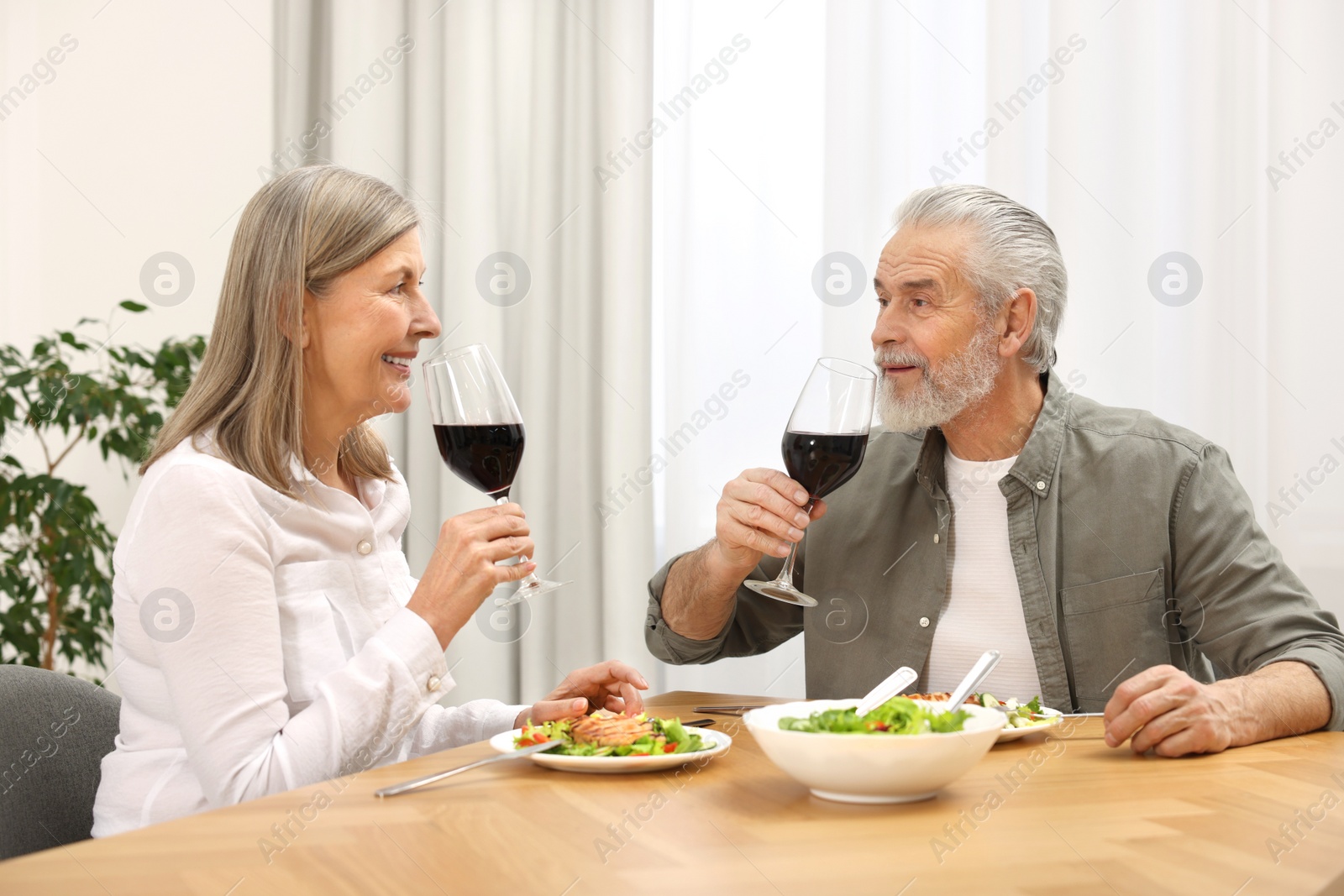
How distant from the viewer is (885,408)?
202cm

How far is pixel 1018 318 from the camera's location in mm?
2049

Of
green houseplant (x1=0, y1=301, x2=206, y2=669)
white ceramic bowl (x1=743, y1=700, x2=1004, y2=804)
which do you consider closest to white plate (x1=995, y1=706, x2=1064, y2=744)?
white ceramic bowl (x1=743, y1=700, x2=1004, y2=804)

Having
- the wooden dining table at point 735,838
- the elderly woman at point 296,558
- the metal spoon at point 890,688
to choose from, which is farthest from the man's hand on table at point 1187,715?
the elderly woman at point 296,558

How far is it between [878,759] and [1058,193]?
7.17 feet

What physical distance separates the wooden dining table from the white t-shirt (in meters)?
0.64

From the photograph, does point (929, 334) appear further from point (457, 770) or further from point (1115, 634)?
point (457, 770)

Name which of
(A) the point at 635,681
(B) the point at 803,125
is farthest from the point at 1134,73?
(A) the point at 635,681

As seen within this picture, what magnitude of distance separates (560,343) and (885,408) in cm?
168

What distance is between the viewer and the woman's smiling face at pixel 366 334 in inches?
62.8

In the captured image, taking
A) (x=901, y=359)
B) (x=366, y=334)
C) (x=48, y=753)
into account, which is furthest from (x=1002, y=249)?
(x=48, y=753)

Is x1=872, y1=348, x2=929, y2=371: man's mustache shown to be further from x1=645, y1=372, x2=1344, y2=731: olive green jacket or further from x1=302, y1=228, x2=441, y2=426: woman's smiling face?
x1=302, y1=228, x2=441, y2=426: woman's smiling face

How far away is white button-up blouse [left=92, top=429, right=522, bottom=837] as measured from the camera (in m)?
1.27

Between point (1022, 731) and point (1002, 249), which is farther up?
point (1002, 249)

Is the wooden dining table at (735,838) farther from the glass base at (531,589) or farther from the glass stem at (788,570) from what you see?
the glass stem at (788,570)
